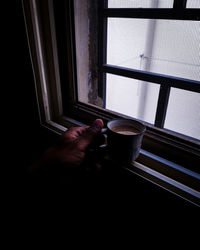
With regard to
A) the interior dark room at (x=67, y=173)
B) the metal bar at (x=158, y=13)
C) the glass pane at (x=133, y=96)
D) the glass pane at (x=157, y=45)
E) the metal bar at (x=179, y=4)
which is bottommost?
the glass pane at (x=133, y=96)

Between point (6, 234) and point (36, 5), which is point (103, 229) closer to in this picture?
point (6, 234)

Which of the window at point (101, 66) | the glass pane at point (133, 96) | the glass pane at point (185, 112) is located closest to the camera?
the window at point (101, 66)

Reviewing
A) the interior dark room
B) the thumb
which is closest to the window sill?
the interior dark room

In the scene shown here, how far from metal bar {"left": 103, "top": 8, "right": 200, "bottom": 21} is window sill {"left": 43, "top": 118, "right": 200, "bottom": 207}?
0.63 m

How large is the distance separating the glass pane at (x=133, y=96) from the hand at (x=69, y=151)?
1109mm

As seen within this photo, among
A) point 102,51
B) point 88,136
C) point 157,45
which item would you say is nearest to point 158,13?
point 102,51

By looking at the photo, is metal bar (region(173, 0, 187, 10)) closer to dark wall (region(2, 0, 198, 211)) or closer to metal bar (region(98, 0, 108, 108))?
metal bar (region(98, 0, 108, 108))

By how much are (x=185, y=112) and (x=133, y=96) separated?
635mm

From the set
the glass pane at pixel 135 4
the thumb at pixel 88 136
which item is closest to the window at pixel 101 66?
the glass pane at pixel 135 4

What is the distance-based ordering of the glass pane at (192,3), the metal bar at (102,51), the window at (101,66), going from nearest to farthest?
the window at (101,66), the glass pane at (192,3), the metal bar at (102,51)

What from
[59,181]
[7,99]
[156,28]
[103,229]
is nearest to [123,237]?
[103,229]

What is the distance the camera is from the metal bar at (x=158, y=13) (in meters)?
0.83

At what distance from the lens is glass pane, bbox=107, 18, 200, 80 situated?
44.9 inches

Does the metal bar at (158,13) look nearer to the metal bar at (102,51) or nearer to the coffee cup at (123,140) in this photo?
the metal bar at (102,51)
